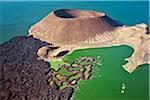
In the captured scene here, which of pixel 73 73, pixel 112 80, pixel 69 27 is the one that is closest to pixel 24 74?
pixel 73 73

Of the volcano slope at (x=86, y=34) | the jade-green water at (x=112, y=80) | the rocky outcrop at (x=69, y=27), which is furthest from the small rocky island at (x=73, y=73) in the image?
the rocky outcrop at (x=69, y=27)

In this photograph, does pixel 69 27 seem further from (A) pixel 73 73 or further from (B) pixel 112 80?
(B) pixel 112 80

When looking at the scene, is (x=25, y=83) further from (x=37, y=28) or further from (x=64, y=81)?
(x=37, y=28)

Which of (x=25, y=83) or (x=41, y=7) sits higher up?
(x=41, y=7)

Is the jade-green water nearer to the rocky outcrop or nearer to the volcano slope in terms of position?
the volcano slope

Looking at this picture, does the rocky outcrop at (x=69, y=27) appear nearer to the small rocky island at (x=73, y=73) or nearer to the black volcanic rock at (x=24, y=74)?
the black volcanic rock at (x=24, y=74)

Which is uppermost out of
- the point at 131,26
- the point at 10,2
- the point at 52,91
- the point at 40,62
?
the point at 10,2

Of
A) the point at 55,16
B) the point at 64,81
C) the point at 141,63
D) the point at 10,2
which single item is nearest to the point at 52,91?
the point at 64,81
